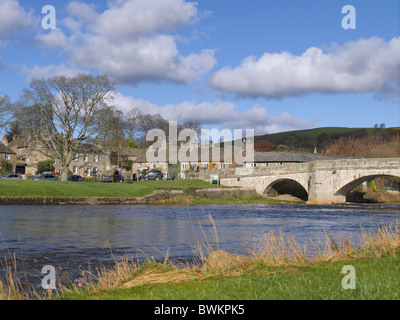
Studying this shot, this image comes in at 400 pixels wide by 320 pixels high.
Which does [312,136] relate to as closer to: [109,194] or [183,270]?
[109,194]

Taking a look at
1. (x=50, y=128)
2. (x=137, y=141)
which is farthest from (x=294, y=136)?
Answer: (x=50, y=128)

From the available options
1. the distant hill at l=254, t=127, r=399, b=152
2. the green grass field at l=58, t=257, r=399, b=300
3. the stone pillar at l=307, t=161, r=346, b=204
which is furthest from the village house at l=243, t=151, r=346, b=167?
the green grass field at l=58, t=257, r=399, b=300

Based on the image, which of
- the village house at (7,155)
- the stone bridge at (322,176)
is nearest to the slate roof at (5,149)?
the village house at (7,155)

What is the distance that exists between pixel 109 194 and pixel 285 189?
3221cm

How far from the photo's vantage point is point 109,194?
44281mm

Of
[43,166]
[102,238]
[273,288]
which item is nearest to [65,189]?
[102,238]

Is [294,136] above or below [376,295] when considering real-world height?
above

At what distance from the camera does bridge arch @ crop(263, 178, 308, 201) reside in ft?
202

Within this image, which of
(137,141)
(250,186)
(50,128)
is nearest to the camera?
(50,128)

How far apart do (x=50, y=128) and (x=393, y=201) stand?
46.7 meters

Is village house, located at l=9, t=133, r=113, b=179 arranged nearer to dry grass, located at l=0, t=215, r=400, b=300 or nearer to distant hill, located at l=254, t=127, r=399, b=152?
distant hill, located at l=254, t=127, r=399, b=152

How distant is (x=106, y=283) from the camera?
30.1 feet
